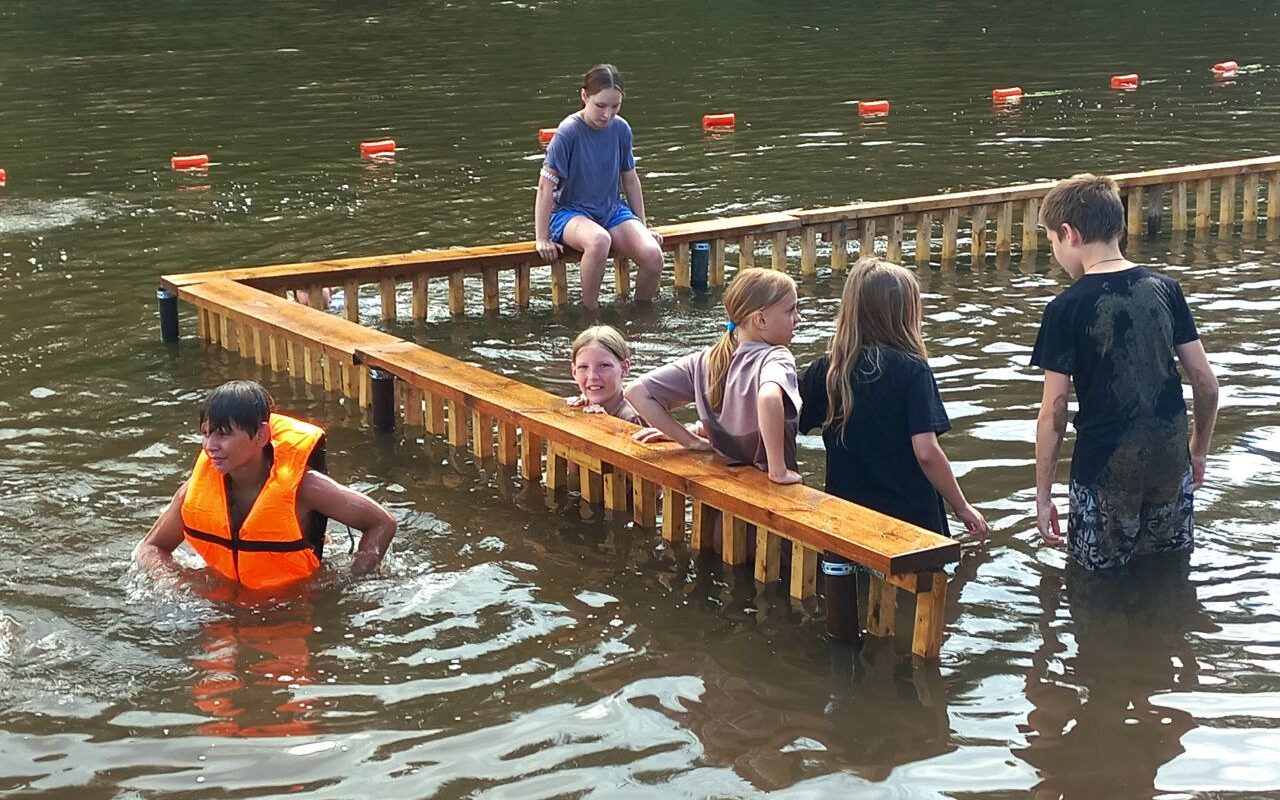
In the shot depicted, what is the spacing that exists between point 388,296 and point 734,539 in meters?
5.11

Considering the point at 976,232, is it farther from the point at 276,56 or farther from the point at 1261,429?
the point at 276,56

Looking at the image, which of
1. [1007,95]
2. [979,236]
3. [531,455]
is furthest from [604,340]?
[1007,95]

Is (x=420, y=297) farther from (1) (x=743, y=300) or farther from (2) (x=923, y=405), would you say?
(2) (x=923, y=405)

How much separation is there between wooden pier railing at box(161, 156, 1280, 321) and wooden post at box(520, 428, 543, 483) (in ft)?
11.3

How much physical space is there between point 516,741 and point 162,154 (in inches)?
574

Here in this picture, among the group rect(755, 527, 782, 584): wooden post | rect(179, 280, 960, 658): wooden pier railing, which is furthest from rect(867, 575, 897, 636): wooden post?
rect(755, 527, 782, 584): wooden post

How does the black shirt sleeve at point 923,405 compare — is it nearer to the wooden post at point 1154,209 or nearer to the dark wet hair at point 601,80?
the dark wet hair at point 601,80

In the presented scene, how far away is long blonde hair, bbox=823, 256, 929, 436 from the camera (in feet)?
19.2

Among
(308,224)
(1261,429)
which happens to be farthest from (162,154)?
(1261,429)

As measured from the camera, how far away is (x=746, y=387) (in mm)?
6156

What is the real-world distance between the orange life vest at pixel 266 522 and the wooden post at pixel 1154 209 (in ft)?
29.3

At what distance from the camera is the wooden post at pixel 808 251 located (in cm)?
1211

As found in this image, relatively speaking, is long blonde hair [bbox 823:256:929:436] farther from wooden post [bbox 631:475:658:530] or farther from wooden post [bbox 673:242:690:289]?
wooden post [bbox 673:242:690:289]

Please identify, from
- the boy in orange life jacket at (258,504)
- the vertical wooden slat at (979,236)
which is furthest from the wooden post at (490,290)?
the boy in orange life jacket at (258,504)
